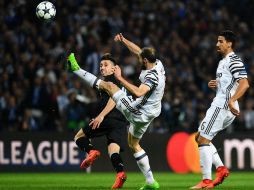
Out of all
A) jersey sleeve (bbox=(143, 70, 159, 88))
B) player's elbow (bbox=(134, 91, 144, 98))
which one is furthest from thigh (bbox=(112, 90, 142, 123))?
player's elbow (bbox=(134, 91, 144, 98))

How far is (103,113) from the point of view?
1212 cm

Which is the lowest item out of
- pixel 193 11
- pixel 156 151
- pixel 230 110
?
pixel 156 151

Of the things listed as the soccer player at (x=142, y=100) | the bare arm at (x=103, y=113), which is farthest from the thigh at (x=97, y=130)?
the soccer player at (x=142, y=100)

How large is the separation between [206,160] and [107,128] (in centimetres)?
198

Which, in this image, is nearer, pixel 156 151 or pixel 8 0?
pixel 156 151

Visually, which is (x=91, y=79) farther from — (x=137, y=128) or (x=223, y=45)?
(x=223, y=45)

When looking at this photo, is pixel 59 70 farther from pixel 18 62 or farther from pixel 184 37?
→ pixel 184 37

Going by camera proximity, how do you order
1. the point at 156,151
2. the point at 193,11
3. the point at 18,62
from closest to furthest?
the point at 156,151 < the point at 18,62 < the point at 193,11

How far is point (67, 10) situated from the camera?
73.2ft

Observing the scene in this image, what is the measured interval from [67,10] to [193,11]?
A: 391 centimetres

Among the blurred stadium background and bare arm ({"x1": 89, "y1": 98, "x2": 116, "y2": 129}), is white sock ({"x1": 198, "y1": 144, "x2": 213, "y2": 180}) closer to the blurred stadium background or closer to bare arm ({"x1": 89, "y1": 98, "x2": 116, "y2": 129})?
bare arm ({"x1": 89, "y1": 98, "x2": 116, "y2": 129})

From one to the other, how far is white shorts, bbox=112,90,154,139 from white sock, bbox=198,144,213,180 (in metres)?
0.92

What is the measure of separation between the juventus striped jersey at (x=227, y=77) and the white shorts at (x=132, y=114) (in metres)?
1.09

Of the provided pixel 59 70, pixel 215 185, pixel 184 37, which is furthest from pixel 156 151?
pixel 215 185
